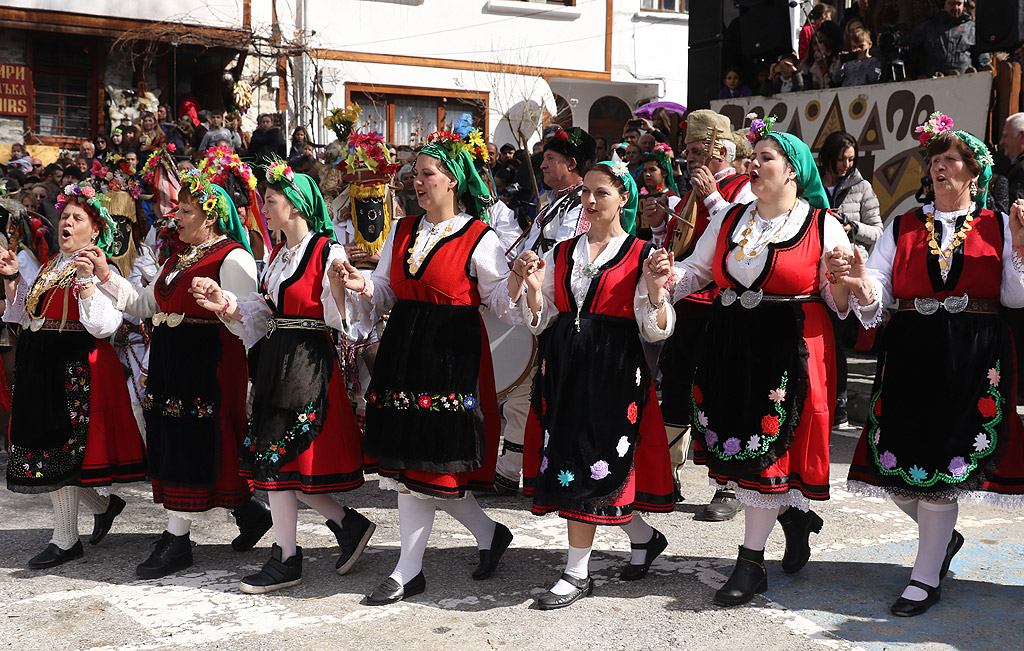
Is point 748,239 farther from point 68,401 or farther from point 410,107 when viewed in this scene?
point 410,107

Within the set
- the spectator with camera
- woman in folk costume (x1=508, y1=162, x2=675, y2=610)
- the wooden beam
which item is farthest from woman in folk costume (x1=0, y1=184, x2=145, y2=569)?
the wooden beam

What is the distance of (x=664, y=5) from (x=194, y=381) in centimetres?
1888

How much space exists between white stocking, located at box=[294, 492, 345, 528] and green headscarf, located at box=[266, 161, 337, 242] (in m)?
1.10

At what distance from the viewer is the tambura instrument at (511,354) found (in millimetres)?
5441

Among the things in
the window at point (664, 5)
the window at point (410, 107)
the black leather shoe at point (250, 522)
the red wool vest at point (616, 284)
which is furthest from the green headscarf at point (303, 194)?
the window at point (664, 5)

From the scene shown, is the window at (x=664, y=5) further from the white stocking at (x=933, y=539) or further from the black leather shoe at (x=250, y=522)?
the white stocking at (x=933, y=539)

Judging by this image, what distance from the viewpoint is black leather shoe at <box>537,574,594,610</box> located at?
3875 millimetres

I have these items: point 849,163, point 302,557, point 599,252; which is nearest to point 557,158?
point 599,252

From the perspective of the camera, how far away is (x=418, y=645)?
3566 millimetres

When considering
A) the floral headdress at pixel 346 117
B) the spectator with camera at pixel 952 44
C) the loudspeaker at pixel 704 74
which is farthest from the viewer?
the loudspeaker at pixel 704 74

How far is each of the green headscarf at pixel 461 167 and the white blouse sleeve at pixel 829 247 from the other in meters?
1.41

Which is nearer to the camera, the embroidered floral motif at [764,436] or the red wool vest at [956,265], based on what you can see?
the red wool vest at [956,265]

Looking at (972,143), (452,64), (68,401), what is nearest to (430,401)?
(68,401)

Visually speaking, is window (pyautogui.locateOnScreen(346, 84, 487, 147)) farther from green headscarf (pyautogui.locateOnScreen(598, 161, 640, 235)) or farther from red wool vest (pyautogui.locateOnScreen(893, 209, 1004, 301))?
red wool vest (pyautogui.locateOnScreen(893, 209, 1004, 301))
